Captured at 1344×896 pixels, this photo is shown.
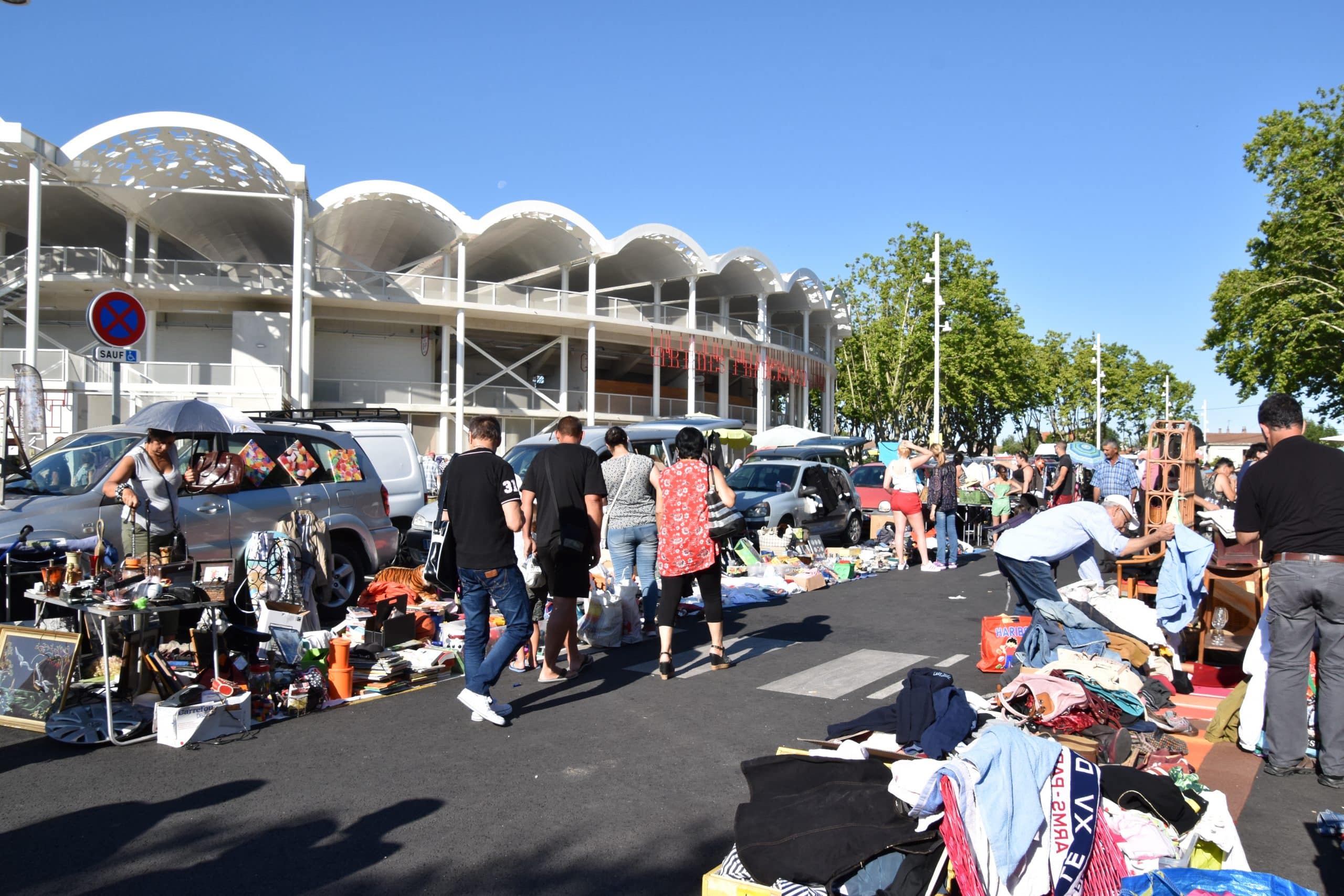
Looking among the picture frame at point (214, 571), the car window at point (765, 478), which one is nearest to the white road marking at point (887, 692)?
the picture frame at point (214, 571)

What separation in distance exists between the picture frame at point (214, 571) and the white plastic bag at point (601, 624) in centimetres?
298

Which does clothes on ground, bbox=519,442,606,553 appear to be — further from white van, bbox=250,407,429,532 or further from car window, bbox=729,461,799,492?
car window, bbox=729,461,799,492

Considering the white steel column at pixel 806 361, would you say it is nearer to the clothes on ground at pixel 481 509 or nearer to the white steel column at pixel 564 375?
the white steel column at pixel 564 375

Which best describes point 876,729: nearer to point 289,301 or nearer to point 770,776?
point 770,776

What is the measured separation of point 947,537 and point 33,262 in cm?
1950

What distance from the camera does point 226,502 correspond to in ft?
28.7

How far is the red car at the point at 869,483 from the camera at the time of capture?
22.7 meters

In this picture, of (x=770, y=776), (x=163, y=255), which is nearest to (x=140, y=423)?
(x=770, y=776)

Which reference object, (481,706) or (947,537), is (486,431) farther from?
(947,537)

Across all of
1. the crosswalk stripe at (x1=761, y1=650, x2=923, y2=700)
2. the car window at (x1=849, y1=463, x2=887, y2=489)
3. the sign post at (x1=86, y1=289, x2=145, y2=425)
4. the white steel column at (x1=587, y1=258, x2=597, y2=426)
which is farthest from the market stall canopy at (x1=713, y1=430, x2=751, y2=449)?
the crosswalk stripe at (x1=761, y1=650, x2=923, y2=700)

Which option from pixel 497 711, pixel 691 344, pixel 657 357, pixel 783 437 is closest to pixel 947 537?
pixel 497 711

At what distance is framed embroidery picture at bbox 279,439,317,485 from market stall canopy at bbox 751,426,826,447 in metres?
18.3

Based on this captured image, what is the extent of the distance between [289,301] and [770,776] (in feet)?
94.5

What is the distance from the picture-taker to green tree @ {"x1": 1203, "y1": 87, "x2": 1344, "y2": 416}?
28859mm
